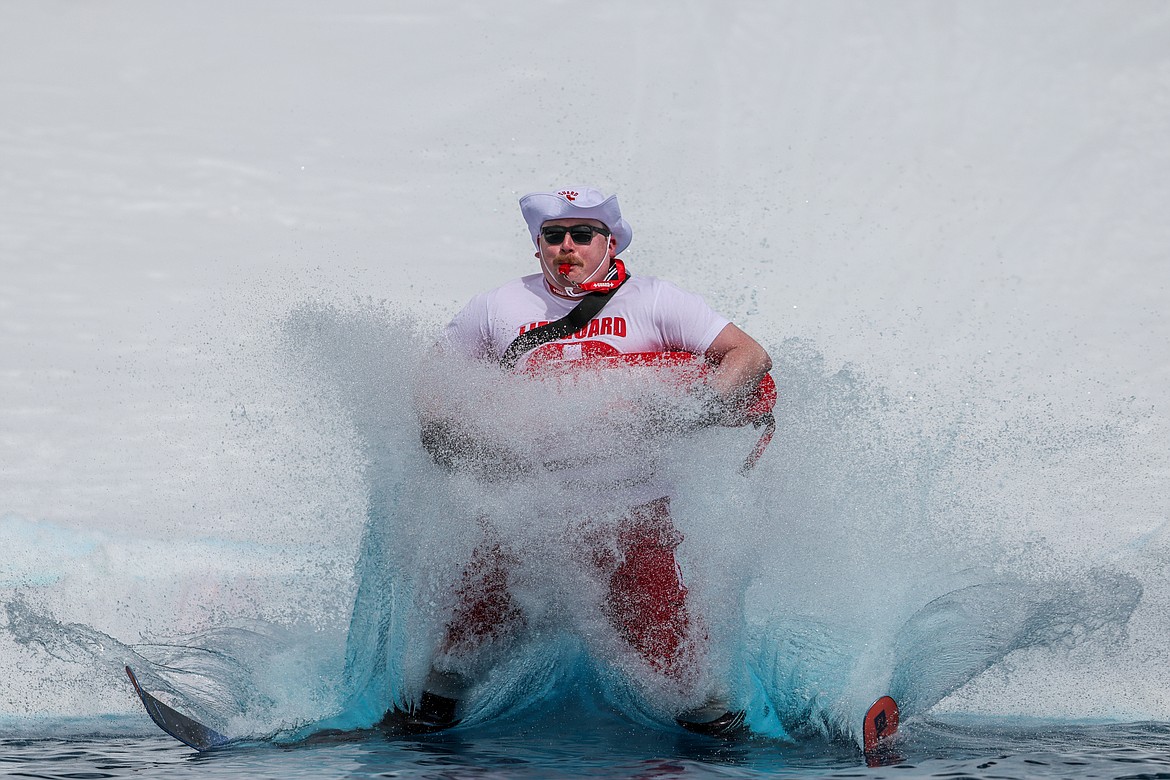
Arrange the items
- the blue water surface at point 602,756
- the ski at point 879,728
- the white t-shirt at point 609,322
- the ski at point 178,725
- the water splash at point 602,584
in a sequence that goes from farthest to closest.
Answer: the white t-shirt at point 609,322, the water splash at point 602,584, the ski at point 178,725, the ski at point 879,728, the blue water surface at point 602,756

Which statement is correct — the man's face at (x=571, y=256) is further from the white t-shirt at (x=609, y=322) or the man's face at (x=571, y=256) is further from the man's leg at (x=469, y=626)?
the man's leg at (x=469, y=626)

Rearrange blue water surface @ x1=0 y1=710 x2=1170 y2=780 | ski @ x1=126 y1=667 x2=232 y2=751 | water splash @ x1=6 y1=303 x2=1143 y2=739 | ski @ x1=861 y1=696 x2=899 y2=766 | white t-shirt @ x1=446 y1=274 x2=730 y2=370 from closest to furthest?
1. blue water surface @ x1=0 y1=710 x2=1170 y2=780
2. ski @ x1=861 y1=696 x2=899 y2=766
3. ski @ x1=126 y1=667 x2=232 y2=751
4. water splash @ x1=6 y1=303 x2=1143 y2=739
5. white t-shirt @ x1=446 y1=274 x2=730 y2=370

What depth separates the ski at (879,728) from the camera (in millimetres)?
3545

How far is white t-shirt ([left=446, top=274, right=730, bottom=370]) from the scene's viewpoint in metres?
4.07

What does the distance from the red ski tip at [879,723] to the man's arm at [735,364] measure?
1033mm

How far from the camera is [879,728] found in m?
3.66

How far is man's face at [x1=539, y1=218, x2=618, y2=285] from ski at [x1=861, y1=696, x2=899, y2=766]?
1652 mm

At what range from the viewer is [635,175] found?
1072 inches

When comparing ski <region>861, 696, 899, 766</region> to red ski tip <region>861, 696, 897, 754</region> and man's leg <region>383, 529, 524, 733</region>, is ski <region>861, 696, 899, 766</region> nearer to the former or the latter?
red ski tip <region>861, 696, 897, 754</region>

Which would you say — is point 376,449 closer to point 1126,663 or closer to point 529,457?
point 529,457

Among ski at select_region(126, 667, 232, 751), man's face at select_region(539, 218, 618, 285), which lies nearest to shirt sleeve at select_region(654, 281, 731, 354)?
man's face at select_region(539, 218, 618, 285)

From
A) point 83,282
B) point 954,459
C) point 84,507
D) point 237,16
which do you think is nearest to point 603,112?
point 237,16

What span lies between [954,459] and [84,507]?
53.6ft

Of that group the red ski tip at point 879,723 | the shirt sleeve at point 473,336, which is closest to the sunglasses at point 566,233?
the shirt sleeve at point 473,336
